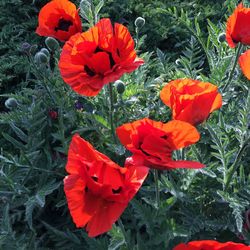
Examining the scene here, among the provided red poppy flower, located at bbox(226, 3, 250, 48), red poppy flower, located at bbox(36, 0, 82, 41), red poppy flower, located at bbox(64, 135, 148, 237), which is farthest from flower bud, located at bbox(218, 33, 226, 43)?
red poppy flower, located at bbox(64, 135, 148, 237)

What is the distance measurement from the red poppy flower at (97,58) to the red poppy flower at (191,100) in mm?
179

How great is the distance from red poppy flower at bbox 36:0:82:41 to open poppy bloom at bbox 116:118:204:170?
0.64m

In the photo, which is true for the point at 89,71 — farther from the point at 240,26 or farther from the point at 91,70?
the point at 240,26

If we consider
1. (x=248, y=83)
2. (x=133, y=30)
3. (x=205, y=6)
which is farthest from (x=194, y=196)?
(x=205, y=6)

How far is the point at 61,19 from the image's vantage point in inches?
74.3

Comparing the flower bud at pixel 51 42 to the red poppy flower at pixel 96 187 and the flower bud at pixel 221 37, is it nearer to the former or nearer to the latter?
the flower bud at pixel 221 37

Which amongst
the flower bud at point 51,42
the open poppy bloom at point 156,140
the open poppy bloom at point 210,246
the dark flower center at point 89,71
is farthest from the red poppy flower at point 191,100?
the flower bud at point 51,42

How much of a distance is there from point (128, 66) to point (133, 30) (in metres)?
1.54

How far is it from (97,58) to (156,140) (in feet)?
1.17

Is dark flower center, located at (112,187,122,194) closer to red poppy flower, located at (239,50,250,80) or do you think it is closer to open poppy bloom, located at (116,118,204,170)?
open poppy bloom, located at (116,118,204,170)

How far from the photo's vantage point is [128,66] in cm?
161

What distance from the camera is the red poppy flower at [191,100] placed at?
1422 millimetres

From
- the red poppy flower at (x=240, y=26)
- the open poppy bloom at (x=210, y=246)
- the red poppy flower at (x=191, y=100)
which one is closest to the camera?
the open poppy bloom at (x=210, y=246)

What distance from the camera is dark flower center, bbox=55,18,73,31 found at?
189cm
